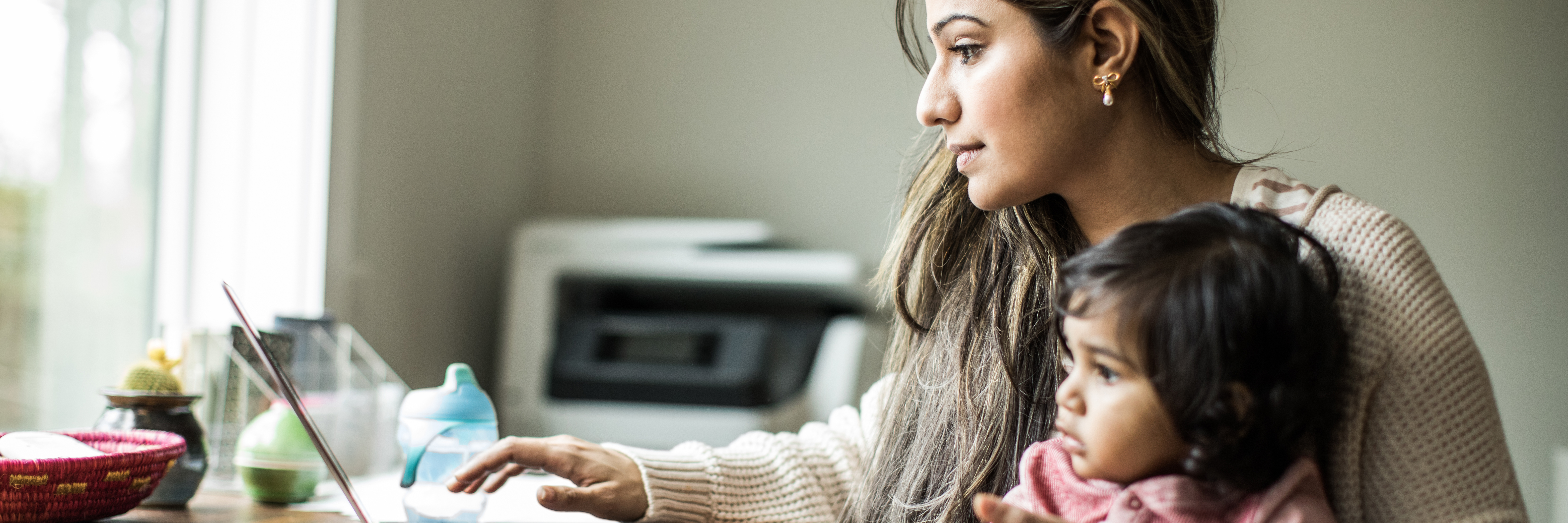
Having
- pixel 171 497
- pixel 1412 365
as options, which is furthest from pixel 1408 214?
pixel 171 497

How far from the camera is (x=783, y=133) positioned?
7.69ft

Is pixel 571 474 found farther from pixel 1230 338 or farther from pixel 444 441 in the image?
pixel 1230 338

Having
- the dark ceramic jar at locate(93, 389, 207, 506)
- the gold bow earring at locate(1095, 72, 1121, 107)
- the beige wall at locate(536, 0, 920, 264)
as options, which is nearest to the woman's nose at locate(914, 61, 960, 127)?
the gold bow earring at locate(1095, 72, 1121, 107)

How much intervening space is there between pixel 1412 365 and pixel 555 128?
6.67ft

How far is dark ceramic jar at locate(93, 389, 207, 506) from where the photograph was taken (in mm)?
914

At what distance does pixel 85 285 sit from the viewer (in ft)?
4.52

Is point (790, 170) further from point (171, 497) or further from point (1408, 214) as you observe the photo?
point (171, 497)

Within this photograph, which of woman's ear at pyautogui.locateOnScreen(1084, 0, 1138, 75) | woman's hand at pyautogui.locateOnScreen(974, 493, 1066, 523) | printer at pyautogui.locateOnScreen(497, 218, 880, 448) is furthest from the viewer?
printer at pyautogui.locateOnScreen(497, 218, 880, 448)

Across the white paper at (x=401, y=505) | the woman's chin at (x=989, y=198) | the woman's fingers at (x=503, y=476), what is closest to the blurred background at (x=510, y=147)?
the white paper at (x=401, y=505)

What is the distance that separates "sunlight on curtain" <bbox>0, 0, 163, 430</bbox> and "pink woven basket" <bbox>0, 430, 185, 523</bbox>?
0.57m

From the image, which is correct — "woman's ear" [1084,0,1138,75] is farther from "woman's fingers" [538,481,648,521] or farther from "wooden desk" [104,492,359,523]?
"wooden desk" [104,492,359,523]

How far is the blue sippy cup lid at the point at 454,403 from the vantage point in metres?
0.84

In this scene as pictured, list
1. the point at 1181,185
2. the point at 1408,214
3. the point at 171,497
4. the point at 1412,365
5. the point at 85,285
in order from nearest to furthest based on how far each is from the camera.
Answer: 1. the point at 1412,365
2. the point at 1181,185
3. the point at 171,497
4. the point at 85,285
5. the point at 1408,214

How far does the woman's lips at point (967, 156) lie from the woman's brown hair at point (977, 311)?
0.32 ft
